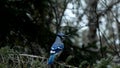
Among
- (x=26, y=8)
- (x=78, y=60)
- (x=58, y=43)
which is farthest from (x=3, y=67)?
(x=26, y=8)

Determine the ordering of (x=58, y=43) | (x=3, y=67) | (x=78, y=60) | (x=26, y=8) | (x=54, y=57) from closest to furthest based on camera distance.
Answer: (x=3, y=67) < (x=54, y=57) < (x=58, y=43) < (x=78, y=60) < (x=26, y=8)

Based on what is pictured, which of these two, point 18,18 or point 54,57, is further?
point 18,18

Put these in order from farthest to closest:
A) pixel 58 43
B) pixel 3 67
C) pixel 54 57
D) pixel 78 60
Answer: pixel 78 60
pixel 58 43
pixel 54 57
pixel 3 67

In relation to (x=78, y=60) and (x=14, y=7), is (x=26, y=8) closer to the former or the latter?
(x=14, y=7)

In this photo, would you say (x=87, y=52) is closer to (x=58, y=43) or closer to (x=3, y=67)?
(x=58, y=43)

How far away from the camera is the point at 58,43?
5.20m

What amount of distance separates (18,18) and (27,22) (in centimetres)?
25

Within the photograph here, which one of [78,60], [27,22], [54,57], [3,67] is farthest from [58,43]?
[27,22]

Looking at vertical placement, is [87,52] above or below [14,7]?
below

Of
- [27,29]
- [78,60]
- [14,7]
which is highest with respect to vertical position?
[14,7]

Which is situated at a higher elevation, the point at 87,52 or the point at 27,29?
the point at 27,29

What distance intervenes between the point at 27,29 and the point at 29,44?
0.34 metres

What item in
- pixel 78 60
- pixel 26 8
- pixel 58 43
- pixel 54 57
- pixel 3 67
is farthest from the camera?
pixel 26 8

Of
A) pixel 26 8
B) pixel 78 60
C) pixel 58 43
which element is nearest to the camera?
pixel 58 43
